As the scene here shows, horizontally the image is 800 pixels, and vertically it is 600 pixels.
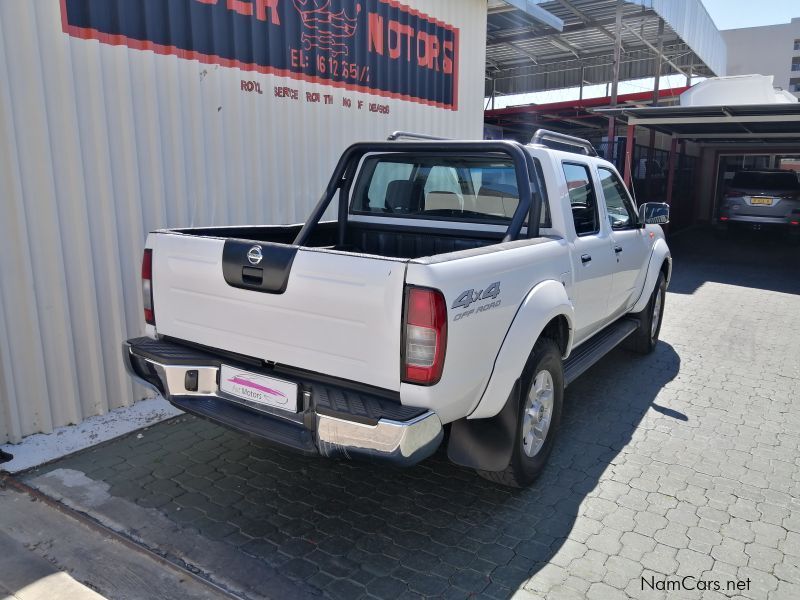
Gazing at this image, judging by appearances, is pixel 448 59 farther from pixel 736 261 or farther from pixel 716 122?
pixel 736 261

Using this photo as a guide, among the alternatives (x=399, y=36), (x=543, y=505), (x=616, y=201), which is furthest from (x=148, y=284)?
(x=399, y=36)

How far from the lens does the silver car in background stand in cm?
1462

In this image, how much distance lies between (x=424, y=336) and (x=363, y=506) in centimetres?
133

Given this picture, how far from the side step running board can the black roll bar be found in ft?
3.18

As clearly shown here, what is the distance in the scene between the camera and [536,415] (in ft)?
11.7

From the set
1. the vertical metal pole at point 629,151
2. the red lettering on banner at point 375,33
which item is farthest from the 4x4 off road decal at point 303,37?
the vertical metal pole at point 629,151

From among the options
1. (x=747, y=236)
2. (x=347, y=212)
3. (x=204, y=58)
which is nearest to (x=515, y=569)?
(x=347, y=212)

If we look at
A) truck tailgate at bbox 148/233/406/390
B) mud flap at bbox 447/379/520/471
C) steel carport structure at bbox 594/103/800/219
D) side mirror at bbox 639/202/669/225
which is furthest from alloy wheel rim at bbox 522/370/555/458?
steel carport structure at bbox 594/103/800/219

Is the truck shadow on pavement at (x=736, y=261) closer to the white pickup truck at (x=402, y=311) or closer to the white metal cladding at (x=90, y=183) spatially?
the white pickup truck at (x=402, y=311)

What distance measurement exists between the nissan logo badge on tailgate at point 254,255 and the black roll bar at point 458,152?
1283 millimetres

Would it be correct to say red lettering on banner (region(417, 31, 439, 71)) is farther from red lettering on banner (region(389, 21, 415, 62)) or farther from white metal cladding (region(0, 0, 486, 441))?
white metal cladding (region(0, 0, 486, 441))

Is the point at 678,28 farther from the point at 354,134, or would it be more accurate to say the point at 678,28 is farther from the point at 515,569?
the point at 515,569

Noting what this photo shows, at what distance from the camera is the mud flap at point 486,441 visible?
3174 mm

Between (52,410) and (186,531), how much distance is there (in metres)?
1.72
